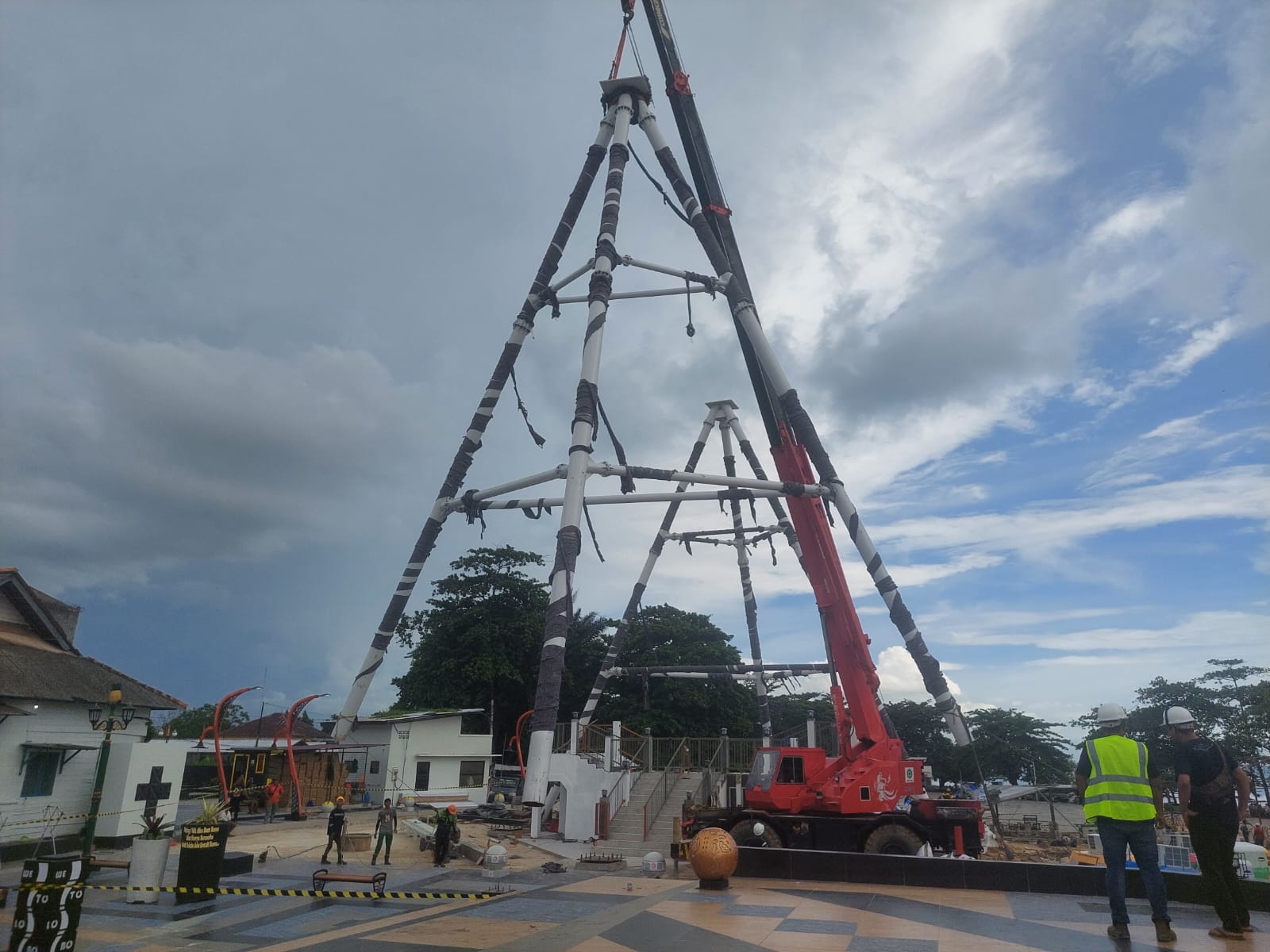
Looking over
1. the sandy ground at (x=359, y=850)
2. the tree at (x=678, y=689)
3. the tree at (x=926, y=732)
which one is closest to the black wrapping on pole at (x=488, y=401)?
the sandy ground at (x=359, y=850)

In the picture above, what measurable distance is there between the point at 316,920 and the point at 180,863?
415 cm

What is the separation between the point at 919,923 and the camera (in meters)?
9.37

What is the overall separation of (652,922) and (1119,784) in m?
5.54

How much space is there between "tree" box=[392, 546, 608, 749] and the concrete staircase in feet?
80.6

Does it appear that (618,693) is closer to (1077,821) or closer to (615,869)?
(1077,821)

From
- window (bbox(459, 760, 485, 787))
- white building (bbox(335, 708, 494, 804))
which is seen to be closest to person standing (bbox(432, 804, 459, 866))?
white building (bbox(335, 708, 494, 804))

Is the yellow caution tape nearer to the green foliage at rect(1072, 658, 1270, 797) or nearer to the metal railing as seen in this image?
the metal railing

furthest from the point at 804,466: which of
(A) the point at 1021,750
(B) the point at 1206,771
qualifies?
(A) the point at 1021,750

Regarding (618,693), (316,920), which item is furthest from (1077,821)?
(316,920)

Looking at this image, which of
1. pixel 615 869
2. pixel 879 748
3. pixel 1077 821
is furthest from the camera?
pixel 1077 821

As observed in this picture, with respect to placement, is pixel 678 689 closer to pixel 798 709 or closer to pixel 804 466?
Answer: pixel 798 709

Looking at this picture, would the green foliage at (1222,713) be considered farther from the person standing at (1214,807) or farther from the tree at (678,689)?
the person standing at (1214,807)

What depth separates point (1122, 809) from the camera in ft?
24.5

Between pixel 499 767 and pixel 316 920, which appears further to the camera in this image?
pixel 499 767
